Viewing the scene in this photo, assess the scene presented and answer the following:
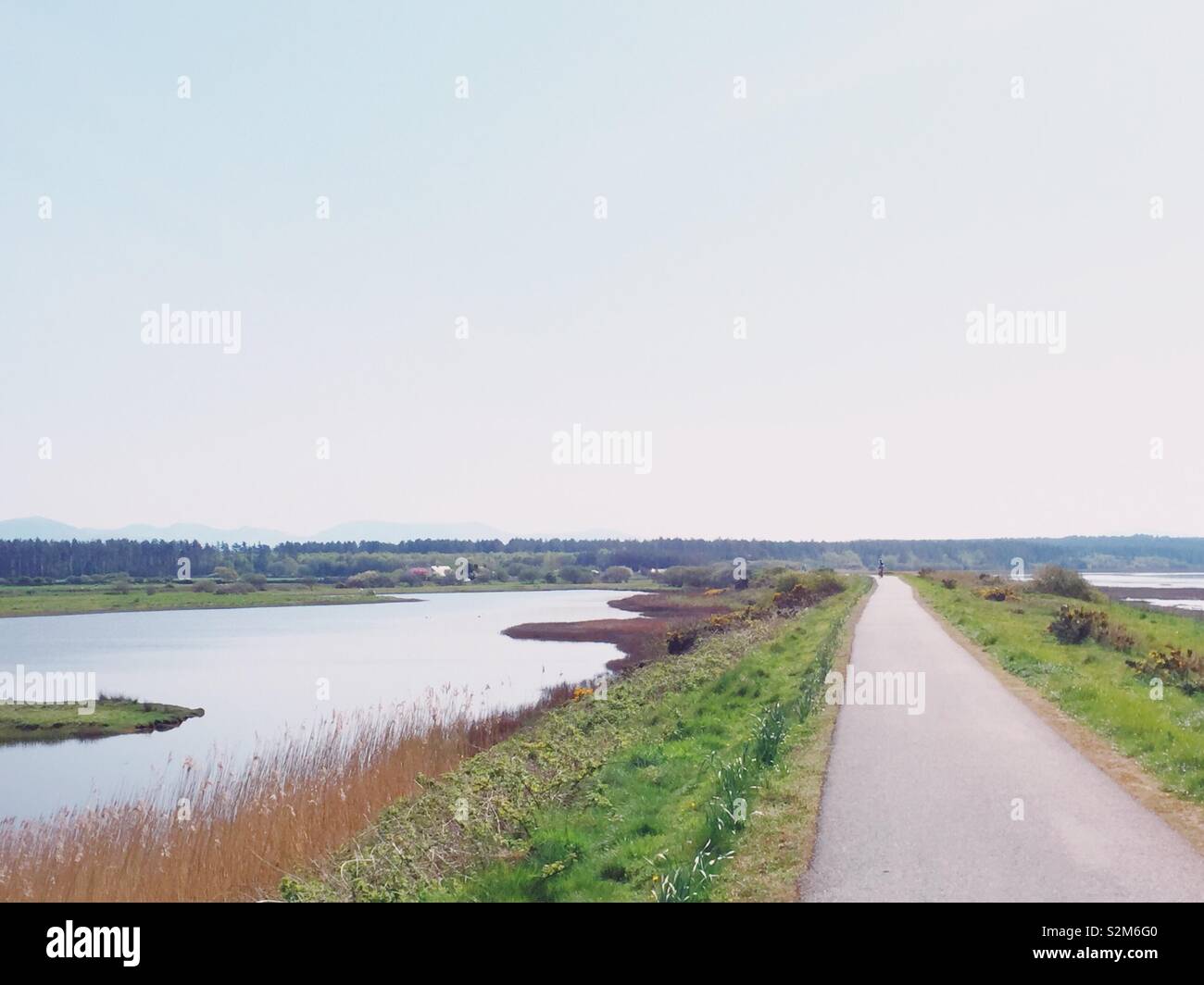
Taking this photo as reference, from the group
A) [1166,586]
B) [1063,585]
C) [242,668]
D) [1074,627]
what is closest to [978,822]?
[1074,627]

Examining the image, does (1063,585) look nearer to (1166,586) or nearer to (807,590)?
(807,590)

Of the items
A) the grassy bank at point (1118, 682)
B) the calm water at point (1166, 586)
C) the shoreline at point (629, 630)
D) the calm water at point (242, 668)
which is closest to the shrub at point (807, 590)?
the shoreline at point (629, 630)

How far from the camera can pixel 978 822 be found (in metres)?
8.42

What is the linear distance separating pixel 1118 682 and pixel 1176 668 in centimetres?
238

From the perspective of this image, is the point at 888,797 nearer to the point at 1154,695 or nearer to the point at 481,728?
the point at 1154,695

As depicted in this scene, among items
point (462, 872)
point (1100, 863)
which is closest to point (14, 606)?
point (462, 872)

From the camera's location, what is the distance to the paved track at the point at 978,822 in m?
6.88

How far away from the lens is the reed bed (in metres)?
12.8

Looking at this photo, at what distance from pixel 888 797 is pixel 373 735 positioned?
591 inches

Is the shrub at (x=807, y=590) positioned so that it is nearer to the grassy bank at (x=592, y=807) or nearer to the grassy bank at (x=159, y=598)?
the grassy bank at (x=592, y=807)

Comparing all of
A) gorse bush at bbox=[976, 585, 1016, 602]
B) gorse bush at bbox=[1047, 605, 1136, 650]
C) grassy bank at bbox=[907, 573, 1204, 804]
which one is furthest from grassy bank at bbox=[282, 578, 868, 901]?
gorse bush at bbox=[976, 585, 1016, 602]

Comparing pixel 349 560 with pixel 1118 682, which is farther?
pixel 349 560

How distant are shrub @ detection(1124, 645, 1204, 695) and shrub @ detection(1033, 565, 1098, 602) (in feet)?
95.2

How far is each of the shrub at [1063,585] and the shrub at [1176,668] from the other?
29.0m
